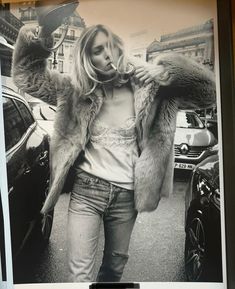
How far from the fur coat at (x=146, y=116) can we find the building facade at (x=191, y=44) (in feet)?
0.04

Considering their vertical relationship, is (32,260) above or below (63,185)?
below

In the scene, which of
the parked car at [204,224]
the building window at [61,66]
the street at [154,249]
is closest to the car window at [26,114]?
the building window at [61,66]

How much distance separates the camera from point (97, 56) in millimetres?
834

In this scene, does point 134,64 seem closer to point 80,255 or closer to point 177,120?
point 177,120

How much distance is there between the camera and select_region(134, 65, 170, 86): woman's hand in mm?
823

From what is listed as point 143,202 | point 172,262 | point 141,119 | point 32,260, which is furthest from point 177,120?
point 32,260

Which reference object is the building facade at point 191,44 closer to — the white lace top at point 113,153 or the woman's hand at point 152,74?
the woman's hand at point 152,74

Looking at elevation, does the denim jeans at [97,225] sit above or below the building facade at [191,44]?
below

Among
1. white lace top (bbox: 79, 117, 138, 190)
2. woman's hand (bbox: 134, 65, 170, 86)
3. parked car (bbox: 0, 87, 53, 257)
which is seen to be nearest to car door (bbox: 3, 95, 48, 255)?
parked car (bbox: 0, 87, 53, 257)

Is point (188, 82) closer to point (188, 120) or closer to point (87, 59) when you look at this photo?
point (188, 120)

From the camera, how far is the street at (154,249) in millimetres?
804

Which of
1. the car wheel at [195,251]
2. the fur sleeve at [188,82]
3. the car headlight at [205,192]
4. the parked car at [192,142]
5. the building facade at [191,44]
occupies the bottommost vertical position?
the car wheel at [195,251]

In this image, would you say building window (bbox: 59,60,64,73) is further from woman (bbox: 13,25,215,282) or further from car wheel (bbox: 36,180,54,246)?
car wheel (bbox: 36,180,54,246)

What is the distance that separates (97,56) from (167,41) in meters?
0.14
